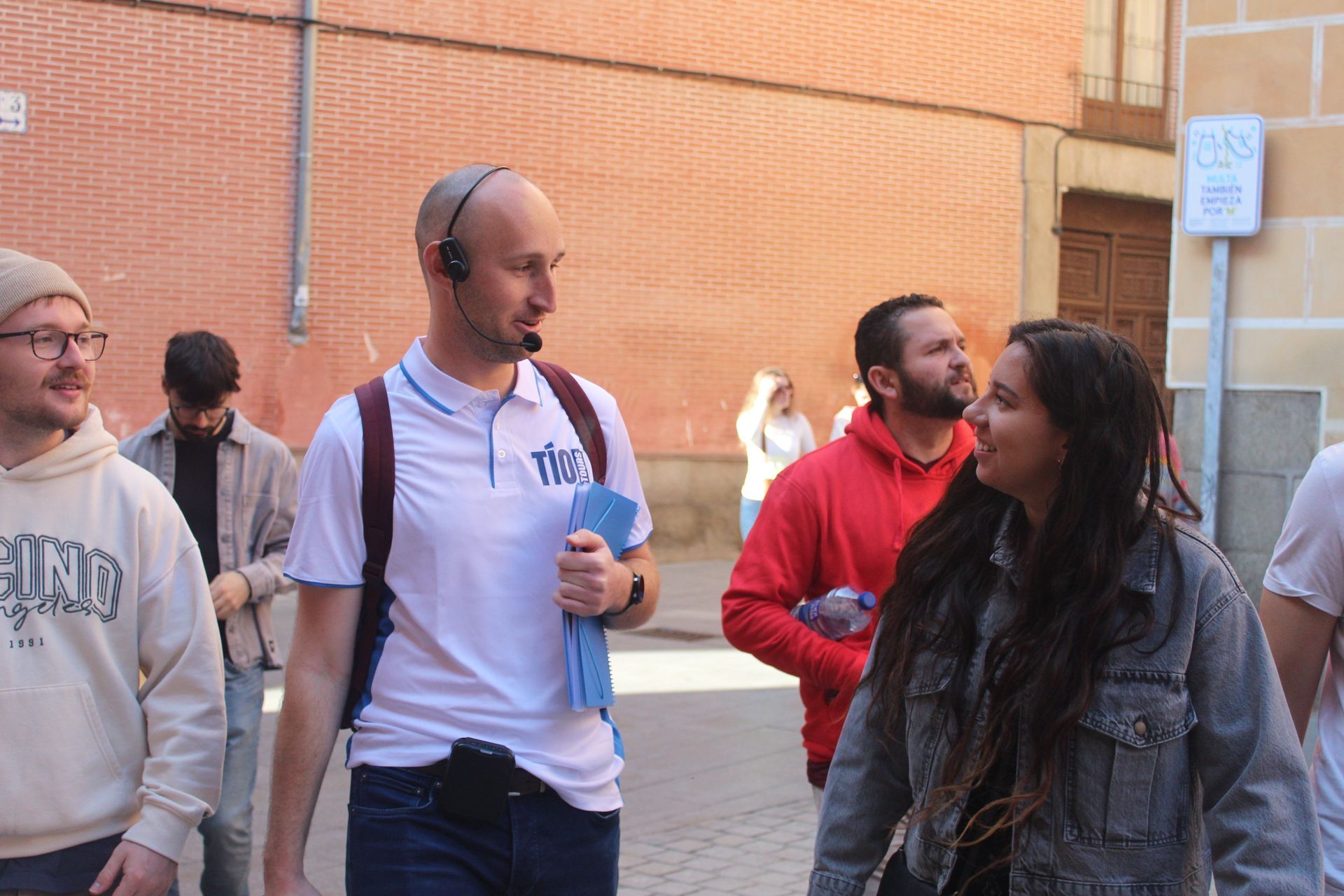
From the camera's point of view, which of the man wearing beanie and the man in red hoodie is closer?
the man wearing beanie

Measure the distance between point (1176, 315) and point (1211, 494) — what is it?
0.89 metres

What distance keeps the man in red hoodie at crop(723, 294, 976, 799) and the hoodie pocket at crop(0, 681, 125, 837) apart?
5.07 feet

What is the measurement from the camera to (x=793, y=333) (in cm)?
1705

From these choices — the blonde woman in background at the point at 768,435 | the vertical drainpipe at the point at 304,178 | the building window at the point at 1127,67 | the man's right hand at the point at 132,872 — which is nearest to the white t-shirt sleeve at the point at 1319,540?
the man's right hand at the point at 132,872

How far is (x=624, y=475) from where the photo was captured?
3047 mm

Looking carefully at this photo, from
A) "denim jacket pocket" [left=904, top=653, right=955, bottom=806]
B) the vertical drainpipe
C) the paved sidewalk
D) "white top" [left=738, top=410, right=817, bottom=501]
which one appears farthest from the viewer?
the vertical drainpipe

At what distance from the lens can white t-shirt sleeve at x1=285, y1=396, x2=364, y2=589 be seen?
267 cm

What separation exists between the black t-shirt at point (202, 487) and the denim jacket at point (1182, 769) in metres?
3.30

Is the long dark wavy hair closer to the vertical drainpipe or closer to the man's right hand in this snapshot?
the man's right hand

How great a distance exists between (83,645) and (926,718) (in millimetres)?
1625

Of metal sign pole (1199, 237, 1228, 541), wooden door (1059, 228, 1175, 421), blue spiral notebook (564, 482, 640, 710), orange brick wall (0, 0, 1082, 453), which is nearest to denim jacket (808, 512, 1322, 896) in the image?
blue spiral notebook (564, 482, 640, 710)

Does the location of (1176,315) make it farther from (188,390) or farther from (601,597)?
(601,597)

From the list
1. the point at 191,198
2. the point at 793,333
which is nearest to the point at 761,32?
the point at 793,333

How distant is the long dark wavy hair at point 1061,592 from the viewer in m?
2.29
